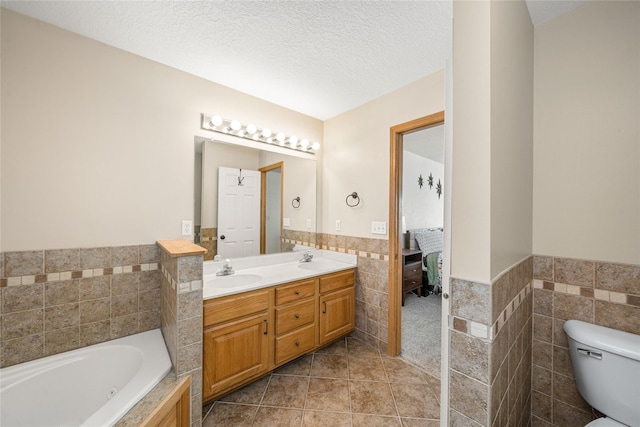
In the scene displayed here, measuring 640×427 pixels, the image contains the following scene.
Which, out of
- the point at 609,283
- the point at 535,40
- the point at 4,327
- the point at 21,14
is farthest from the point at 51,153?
the point at 609,283

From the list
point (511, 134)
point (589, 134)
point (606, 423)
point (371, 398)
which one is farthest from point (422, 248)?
point (511, 134)

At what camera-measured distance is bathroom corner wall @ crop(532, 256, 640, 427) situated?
1244 millimetres

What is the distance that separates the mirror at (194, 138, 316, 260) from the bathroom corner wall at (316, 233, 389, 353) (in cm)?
60

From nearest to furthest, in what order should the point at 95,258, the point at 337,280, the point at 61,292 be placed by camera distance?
the point at 61,292, the point at 95,258, the point at 337,280

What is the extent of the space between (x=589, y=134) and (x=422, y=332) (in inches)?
88.6

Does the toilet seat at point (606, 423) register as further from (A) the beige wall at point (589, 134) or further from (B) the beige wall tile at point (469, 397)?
(A) the beige wall at point (589, 134)

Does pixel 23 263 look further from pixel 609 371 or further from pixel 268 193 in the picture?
pixel 609 371

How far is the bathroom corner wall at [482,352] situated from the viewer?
0.93 meters

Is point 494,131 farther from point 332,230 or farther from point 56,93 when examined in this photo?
point 56,93

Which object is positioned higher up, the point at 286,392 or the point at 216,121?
the point at 216,121

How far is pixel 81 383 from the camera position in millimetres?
1406

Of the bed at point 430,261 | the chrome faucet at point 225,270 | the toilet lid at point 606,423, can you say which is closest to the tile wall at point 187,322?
the chrome faucet at point 225,270

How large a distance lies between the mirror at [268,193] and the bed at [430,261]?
6.93ft

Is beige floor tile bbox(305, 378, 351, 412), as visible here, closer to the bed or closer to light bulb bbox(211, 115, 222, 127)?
light bulb bbox(211, 115, 222, 127)
